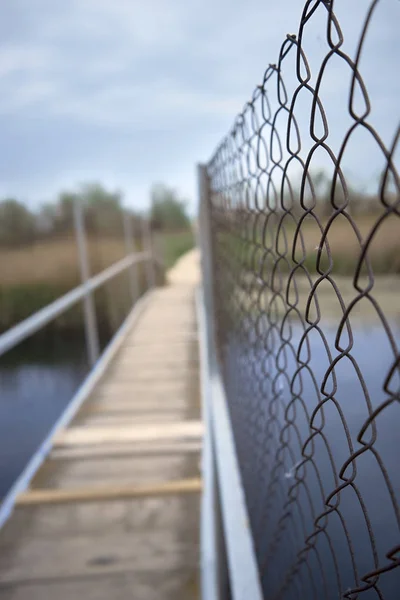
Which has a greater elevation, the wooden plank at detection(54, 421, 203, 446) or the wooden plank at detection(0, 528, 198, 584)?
the wooden plank at detection(54, 421, 203, 446)

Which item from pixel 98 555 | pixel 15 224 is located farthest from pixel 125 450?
pixel 15 224

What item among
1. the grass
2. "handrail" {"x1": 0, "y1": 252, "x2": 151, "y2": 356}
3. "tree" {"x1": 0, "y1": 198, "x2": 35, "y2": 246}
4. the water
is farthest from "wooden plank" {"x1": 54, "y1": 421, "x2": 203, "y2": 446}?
"tree" {"x1": 0, "y1": 198, "x2": 35, "y2": 246}

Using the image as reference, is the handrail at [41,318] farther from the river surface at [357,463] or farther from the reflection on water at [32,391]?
the reflection on water at [32,391]

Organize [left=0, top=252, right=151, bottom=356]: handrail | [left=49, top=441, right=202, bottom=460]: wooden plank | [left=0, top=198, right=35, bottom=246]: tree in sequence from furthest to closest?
1. [left=0, top=198, right=35, bottom=246]: tree
2. [left=49, top=441, right=202, bottom=460]: wooden plank
3. [left=0, top=252, right=151, bottom=356]: handrail

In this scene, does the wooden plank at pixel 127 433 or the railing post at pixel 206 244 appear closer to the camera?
the wooden plank at pixel 127 433

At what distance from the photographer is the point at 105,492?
62.2 inches

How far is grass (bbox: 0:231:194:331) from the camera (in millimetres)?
6555

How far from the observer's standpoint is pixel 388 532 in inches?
26.4

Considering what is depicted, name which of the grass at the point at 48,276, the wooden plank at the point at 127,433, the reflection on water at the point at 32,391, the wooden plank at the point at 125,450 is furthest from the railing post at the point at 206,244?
the grass at the point at 48,276

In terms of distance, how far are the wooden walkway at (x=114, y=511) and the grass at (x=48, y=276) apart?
14.0 feet

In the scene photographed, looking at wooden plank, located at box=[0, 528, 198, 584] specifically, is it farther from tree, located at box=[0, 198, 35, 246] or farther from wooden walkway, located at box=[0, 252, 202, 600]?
tree, located at box=[0, 198, 35, 246]

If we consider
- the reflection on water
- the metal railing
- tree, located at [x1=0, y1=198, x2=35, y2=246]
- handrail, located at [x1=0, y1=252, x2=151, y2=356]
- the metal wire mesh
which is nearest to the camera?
the metal wire mesh

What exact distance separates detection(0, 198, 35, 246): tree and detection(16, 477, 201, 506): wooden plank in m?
5.37

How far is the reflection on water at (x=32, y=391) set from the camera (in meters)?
5.89
